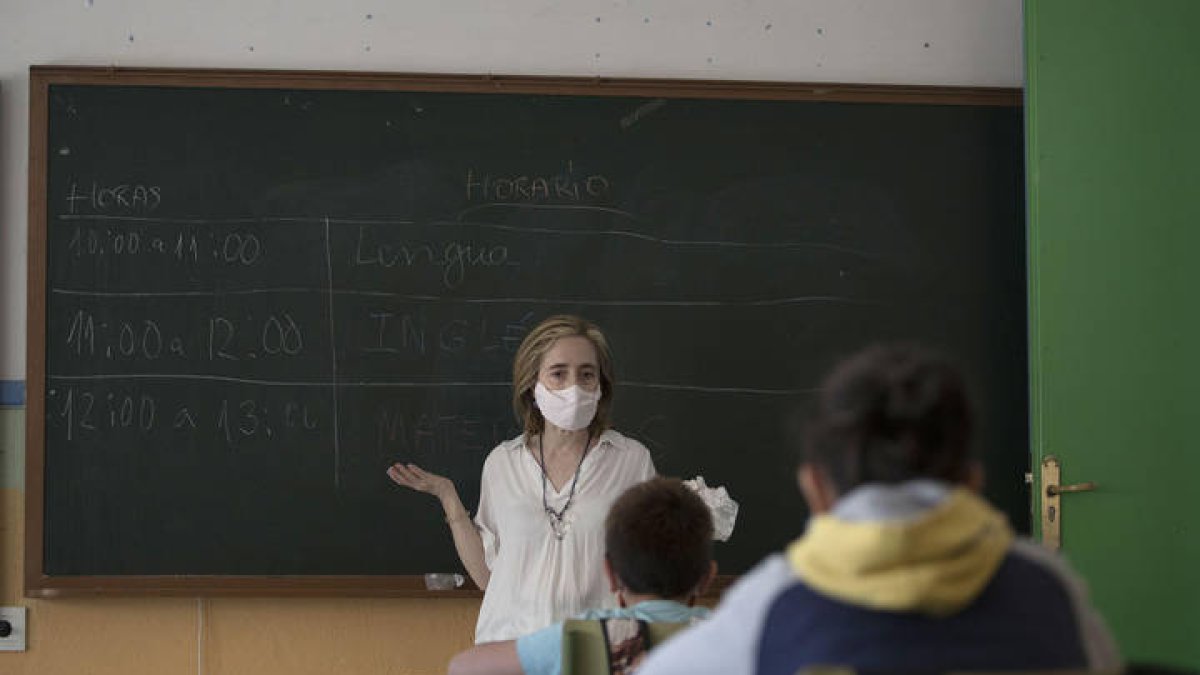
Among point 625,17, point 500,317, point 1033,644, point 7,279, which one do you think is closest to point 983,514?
point 1033,644

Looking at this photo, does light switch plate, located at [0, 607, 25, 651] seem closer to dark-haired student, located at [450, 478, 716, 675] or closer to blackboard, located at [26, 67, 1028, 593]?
blackboard, located at [26, 67, 1028, 593]

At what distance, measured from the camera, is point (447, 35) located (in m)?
4.03

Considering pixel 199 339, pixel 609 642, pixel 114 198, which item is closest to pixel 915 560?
pixel 609 642

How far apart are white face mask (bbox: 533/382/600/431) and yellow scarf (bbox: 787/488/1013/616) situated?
2.07 m

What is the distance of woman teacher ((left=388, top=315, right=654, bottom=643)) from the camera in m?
3.14

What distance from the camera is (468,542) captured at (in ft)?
11.6

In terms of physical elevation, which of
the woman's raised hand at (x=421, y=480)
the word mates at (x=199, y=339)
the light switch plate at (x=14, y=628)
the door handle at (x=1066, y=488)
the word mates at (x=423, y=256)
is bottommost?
the light switch plate at (x=14, y=628)

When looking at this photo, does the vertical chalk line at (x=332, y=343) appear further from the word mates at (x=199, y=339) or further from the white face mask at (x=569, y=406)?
the white face mask at (x=569, y=406)

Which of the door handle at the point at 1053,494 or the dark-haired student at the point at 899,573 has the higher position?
the dark-haired student at the point at 899,573

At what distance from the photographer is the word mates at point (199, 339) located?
3902 millimetres

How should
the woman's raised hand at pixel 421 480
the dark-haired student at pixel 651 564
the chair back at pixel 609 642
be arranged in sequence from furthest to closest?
the woman's raised hand at pixel 421 480 → the dark-haired student at pixel 651 564 → the chair back at pixel 609 642

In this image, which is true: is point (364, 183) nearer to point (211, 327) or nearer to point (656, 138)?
point (211, 327)

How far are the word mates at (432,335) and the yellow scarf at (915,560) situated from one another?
2.76 metres


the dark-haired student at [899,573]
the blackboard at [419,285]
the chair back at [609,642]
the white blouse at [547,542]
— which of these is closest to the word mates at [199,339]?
the blackboard at [419,285]
